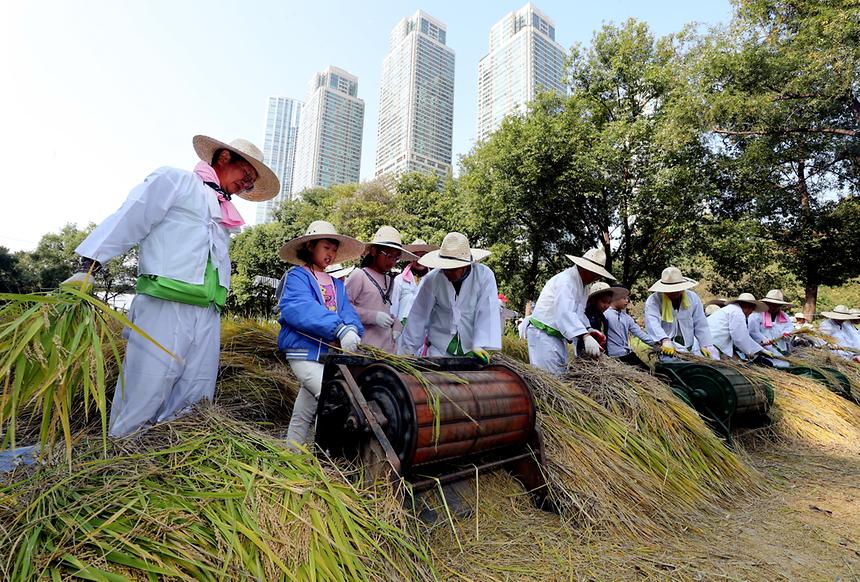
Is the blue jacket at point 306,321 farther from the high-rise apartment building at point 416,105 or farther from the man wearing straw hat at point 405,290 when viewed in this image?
the high-rise apartment building at point 416,105

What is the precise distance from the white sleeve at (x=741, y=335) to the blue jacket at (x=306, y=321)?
241 inches

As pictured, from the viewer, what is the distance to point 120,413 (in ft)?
7.59

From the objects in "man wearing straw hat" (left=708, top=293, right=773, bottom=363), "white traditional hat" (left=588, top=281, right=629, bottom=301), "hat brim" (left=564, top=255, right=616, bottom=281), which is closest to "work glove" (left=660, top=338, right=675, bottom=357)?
"white traditional hat" (left=588, top=281, right=629, bottom=301)

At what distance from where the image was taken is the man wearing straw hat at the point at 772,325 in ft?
26.5

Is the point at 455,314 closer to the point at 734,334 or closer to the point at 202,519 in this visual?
the point at 202,519

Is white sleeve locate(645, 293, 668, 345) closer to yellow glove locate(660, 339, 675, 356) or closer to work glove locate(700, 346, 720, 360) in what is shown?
yellow glove locate(660, 339, 675, 356)

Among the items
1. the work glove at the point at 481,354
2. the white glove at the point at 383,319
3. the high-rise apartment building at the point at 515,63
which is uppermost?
the high-rise apartment building at the point at 515,63

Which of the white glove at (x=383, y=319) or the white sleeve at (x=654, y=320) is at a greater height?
the white sleeve at (x=654, y=320)

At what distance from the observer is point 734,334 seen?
6793 millimetres

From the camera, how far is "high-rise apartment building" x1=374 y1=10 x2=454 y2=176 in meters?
54.2

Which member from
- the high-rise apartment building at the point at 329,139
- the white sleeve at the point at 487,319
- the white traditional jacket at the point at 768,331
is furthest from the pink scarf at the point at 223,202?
the high-rise apartment building at the point at 329,139

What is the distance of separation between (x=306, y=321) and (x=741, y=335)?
656 centimetres

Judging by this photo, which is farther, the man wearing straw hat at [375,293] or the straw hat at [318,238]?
the man wearing straw hat at [375,293]

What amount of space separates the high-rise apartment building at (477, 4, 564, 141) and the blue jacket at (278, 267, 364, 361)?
133ft
